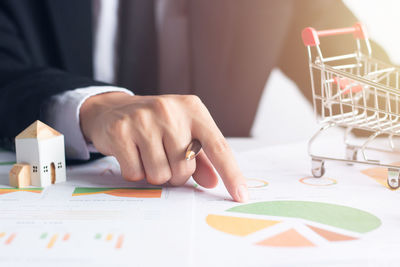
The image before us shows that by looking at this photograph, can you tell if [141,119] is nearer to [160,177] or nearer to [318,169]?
[160,177]

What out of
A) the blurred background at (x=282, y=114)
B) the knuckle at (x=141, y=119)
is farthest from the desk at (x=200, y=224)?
the blurred background at (x=282, y=114)

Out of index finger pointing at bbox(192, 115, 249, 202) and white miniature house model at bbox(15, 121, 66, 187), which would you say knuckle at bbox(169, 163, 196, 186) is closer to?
index finger pointing at bbox(192, 115, 249, 202)

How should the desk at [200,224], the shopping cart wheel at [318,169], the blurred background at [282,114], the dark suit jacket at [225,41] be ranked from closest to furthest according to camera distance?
the desk at [200,224], the shopping cart wheel at [318,169], the dark suit jacket at [225,41], the blurred background at [282,114]

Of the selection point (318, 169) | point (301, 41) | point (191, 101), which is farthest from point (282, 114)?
point (191, 101)

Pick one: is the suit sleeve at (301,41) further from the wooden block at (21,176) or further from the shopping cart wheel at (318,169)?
the wooden block at (21,176)

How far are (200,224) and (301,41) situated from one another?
3.03 feet

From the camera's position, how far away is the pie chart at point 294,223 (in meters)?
0.46

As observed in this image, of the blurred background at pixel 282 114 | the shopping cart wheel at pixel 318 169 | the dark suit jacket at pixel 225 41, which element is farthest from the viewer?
the blurred background at pixel 282 114

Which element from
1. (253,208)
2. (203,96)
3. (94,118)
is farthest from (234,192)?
(203,96)

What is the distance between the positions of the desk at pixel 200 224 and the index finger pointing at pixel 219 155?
0.09ft

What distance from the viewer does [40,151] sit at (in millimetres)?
649

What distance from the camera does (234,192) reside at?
603 mm

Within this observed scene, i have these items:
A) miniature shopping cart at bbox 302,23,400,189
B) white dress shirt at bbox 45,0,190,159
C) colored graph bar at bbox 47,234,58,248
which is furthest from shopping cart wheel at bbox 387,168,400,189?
white dress shirt at bbox 45,0,190,159

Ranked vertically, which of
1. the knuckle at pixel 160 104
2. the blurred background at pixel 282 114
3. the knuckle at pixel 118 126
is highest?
the knuckle at pixel 160 104
